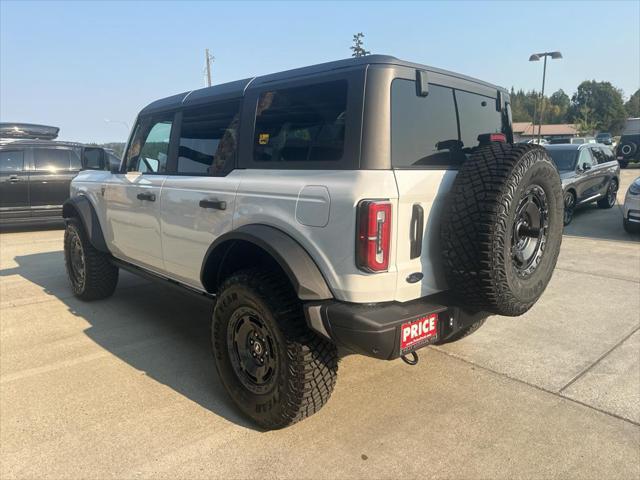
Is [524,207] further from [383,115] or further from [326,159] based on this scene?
[326,159]

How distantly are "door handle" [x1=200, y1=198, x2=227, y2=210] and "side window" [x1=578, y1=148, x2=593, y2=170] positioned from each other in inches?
372

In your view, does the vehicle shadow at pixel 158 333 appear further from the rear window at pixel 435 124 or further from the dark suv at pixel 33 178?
the dark suv at pixel 33 178

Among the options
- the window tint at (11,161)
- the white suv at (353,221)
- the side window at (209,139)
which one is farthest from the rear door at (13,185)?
the white suv at (353,221)

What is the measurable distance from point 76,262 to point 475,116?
4.32 metres

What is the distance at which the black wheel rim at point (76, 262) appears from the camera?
499 cm

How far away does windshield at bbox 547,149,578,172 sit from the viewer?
392 inches

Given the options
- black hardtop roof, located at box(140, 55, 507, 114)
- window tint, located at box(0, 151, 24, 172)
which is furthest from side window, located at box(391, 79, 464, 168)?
window tint, located at box(0, 151, 24, 172)

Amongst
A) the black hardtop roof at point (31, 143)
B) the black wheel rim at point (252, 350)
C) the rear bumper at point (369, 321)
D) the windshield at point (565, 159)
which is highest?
the black hardtop roof at point (31, 143)

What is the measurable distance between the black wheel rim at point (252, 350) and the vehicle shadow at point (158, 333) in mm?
266

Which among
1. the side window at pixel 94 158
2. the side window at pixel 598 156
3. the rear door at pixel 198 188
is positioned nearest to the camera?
the rear door at pixel 198 188

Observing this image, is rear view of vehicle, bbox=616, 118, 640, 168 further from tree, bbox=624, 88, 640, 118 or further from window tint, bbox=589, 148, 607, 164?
tree, bbox=624, 88, 640, 118

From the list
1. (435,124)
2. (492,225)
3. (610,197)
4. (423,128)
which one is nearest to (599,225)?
(610,197)

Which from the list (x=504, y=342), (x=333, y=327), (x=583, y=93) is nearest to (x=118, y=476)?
(x=333, y=327)

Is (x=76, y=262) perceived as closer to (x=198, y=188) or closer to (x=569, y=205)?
(x=198, y=188)
